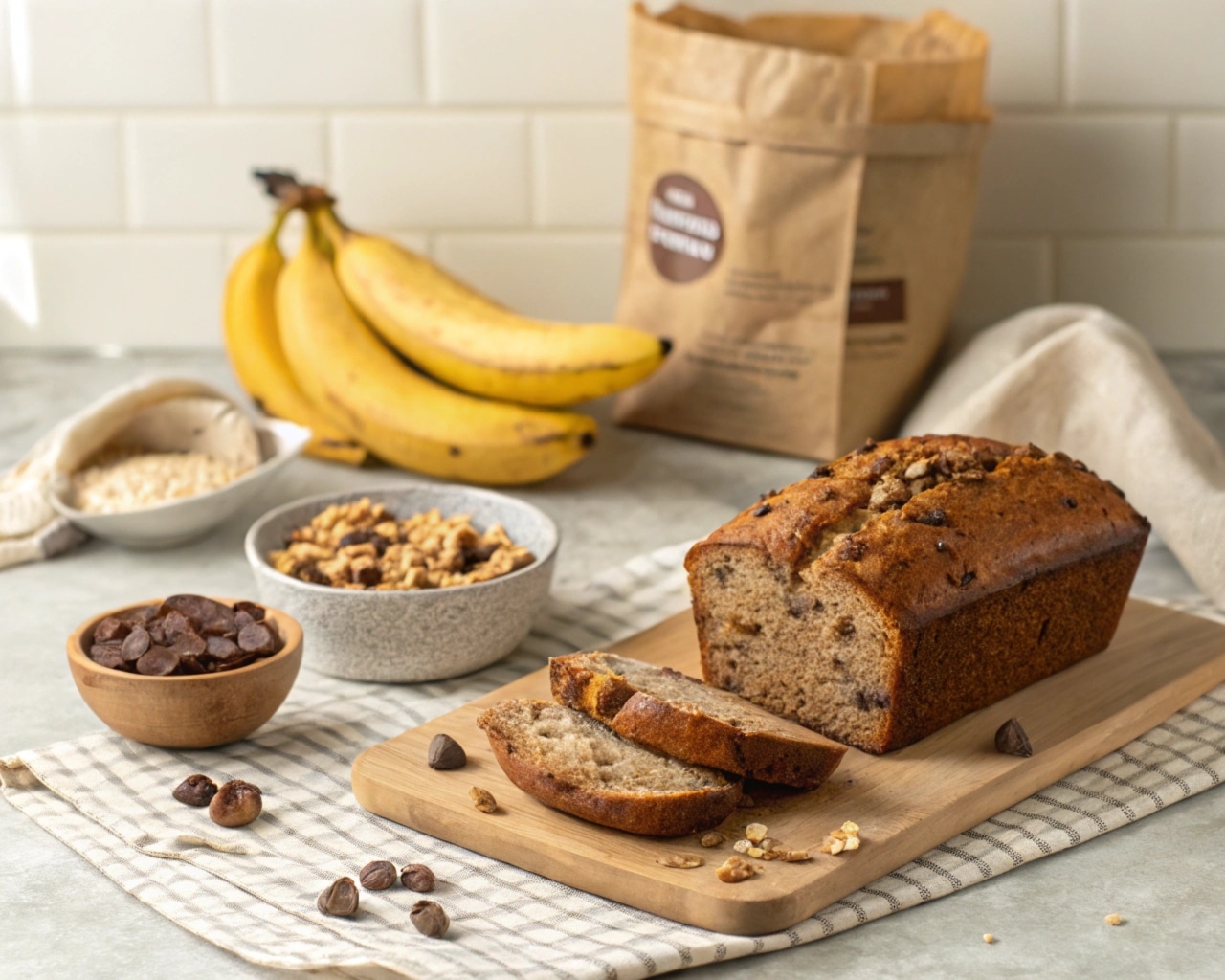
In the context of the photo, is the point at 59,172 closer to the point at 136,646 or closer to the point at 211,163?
the point at 211,163

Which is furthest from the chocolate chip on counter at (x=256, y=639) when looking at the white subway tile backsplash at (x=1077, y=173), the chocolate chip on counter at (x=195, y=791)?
the white subway tile backsplash at (x=1077, y=173)

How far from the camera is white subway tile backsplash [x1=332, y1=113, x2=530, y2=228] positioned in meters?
2.52

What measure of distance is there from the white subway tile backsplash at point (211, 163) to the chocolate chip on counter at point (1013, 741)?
66.3 inches

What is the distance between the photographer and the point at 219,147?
2559 mm

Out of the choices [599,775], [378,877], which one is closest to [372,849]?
[378,877]

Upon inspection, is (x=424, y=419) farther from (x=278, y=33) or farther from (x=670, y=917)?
(x=670, y=917)

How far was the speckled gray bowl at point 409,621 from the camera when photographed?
4.89 ft

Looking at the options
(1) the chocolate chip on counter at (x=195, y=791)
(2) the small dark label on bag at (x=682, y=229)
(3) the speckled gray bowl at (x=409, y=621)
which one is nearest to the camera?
(1) the chocolate chip on counter at (x=195, y=791)

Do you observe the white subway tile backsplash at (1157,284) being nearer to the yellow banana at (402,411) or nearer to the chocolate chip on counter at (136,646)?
the yellow banana at (402,411)

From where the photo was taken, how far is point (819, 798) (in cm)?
127

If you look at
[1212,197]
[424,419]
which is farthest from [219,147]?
[1212,197]

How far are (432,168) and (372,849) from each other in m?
1.56

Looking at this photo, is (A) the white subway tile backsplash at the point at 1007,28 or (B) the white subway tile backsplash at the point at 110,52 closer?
(A) the white subway tile backsplash at the point at 1007,28

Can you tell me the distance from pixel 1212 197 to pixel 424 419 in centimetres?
134
